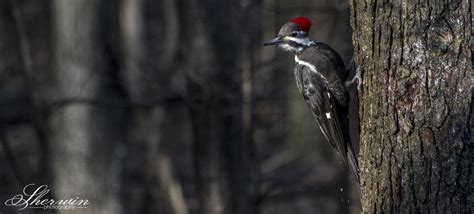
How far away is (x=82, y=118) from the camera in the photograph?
6957mm

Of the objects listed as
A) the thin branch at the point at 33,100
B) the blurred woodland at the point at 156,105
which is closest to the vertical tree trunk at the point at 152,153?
the blurred woodland at the point at 156,105

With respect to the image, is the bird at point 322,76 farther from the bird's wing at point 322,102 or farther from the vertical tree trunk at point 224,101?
the vertical tree trunk at point 224,101

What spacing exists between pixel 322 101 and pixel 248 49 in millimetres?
2039

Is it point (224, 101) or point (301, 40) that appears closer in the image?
point (301, 40)

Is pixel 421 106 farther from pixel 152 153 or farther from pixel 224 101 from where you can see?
pixel 152 153

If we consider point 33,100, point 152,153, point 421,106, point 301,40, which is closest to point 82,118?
point 33,100

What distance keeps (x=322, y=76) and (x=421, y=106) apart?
2061 mm

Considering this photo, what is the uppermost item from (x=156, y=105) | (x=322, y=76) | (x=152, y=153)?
(x=322, y=76)

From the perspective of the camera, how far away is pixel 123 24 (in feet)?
43.7

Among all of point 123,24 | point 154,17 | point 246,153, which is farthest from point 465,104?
point 154,17

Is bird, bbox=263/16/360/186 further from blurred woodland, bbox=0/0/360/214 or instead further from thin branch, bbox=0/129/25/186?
thin branch, bbox=0/129/25/186

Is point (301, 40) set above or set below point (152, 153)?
above

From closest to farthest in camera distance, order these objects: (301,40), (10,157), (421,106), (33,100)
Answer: (421,106) → (301,40) → (10,157) → (33,100)

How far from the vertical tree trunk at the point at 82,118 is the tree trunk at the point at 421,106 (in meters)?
3.69
